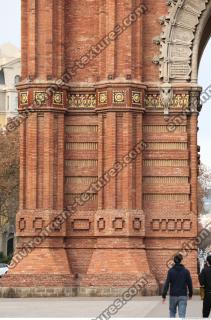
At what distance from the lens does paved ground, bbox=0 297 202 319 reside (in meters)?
28.4

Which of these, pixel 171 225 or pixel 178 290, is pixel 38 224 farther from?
pixel 178 290

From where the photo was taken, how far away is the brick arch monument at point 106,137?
36062mm

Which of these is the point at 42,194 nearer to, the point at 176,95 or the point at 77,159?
the point at 77,159

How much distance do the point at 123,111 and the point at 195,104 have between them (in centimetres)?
228

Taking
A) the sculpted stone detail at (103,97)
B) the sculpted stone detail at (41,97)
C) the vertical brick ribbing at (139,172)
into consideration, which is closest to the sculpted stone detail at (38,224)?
the vertical brick ribbing at (139,172)

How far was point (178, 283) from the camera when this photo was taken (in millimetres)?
25688

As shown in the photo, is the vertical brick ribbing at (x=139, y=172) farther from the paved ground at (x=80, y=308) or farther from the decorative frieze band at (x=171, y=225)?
the paved ground at (x=80, y=308)

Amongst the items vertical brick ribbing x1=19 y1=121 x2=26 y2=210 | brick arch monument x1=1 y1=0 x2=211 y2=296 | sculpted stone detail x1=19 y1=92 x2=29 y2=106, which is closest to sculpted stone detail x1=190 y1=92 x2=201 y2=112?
brick arch monument x1=1 y1=0 x2=211 y2=296

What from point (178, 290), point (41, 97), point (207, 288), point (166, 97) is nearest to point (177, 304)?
point (178, 290)

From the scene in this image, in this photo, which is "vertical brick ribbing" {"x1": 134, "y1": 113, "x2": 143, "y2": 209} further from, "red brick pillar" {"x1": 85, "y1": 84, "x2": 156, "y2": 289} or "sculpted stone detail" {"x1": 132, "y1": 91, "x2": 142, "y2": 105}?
"sculpted stone detail" {"x1": 132, "y1": 91, "x2": 142, "y2": 105}

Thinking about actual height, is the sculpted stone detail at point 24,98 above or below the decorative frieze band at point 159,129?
above

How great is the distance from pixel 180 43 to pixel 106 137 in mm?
3695

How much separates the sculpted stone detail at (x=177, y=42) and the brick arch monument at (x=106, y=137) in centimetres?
3

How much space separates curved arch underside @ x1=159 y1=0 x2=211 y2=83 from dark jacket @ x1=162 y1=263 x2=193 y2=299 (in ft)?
39.2
